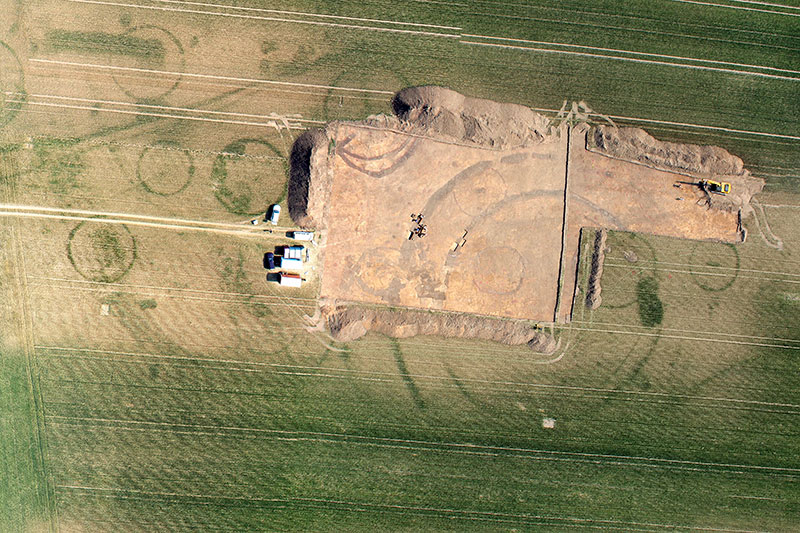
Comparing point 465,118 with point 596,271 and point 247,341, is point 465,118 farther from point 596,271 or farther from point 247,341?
point 247,341

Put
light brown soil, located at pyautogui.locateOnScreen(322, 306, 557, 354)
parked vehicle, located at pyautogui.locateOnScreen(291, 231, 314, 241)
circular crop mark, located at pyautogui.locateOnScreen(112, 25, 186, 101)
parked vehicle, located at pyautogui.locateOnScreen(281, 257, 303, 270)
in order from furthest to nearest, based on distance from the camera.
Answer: circular crop mark, located at pyautogui.locateOnScreen(112, 25, 186, 101) → light brown soil, located at pyautogui.locateOnScreen(322, 306, 557, 354) → parked vehicle, located at pyautogui.locateOnScreen(291, 231, 314, 241) → parked vehicle, located at pyautogui.locateOnScreen(281, 257, 303, 270)

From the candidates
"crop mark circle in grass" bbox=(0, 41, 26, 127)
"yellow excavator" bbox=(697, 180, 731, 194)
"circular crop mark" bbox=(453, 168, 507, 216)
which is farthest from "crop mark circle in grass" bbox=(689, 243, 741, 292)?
"crop mark circle in grass" bbox=(0, 41, 26, 127)

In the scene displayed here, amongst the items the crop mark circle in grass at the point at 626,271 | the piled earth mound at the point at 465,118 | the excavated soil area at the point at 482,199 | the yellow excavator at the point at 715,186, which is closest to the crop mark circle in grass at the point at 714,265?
the excavated soil area at the point at 482,199

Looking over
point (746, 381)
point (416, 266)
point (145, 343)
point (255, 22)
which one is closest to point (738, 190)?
point (746, 381)

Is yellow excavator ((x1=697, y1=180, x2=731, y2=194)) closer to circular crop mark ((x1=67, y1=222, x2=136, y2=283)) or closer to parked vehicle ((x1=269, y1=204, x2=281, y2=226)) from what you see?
parked vehicle ((x1=269, y1=204, x2=281, y2=226))

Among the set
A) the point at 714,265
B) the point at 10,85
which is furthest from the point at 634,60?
the point at 10,85

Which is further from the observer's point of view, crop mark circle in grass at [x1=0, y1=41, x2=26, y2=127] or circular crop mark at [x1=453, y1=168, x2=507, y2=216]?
circular crop mark at [x1=453, y1=168, x2=507, y2=216]

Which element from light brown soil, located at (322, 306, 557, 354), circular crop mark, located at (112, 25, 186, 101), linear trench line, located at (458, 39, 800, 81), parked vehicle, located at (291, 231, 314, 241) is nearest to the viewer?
parked vehicle, located at (291, 231, 314, 241)

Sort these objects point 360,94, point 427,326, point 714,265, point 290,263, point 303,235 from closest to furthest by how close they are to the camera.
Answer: point 290,263
point 303,235
point 427,326
point 360,94
point 714,265

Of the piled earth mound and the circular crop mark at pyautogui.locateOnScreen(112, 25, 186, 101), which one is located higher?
the circular crop mark at pyautogui.locateOnScreen(112, 25, 186, 101)
